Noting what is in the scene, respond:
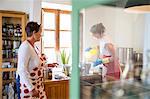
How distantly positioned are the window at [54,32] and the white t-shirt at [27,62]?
238 cm

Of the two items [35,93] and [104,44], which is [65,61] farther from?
[104,44]

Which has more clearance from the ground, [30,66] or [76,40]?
[76,40]

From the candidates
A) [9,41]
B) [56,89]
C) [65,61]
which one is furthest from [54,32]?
[56,89]

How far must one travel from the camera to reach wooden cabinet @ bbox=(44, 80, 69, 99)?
3744mm

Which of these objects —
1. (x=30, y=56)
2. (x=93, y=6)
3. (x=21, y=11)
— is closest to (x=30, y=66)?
(x=30, y=56)

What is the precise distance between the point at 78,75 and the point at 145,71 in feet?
0.92

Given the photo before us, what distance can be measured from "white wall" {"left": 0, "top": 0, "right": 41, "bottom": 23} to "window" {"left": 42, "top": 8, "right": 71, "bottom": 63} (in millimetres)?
721

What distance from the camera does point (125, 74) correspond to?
0.96 meters

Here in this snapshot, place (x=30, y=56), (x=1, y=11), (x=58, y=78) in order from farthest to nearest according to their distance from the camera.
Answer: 1. (x=58, y=78)
2. (x=1, y=11)
3. (x=30, y=56)

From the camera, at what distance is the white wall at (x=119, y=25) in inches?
36.9

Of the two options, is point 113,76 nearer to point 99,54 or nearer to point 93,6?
point 99,54

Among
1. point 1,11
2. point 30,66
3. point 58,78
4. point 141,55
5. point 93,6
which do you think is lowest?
point 58,78

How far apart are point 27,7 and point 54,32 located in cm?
103

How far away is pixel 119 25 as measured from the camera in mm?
975
